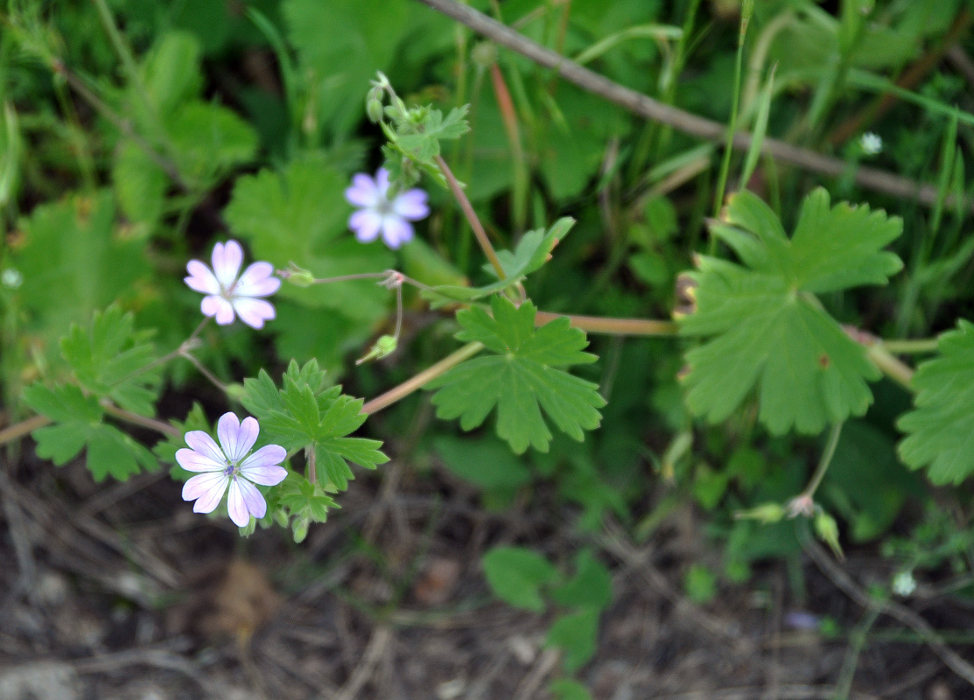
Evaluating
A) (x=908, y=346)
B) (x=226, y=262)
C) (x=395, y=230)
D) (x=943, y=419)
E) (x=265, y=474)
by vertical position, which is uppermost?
(x=395, y=230)

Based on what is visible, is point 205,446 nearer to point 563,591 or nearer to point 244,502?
point 244,502

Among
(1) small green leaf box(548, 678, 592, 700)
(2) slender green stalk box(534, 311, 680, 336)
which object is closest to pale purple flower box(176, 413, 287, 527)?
(2) slender green stalk box(534, 311, 680, 336)

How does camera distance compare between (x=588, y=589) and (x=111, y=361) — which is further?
(x=588, y=589)

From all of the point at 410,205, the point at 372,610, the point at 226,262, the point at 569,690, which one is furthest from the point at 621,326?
the point at 372,610

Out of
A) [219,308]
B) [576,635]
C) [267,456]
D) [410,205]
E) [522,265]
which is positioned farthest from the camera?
[576,635]

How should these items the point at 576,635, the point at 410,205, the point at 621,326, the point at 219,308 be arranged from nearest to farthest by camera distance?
the point at 219,308 < the point at 621,326 < the point at 410,205 < the point at 576,635

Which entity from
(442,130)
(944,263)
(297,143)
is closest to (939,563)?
(944,263)

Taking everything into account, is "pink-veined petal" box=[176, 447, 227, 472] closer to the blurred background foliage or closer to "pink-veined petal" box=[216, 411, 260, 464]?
"pink-veined petal" box=[216, 411, 260, 464]

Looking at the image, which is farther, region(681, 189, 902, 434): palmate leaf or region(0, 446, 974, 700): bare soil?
region(0, 446, 974, 700): bare soil
